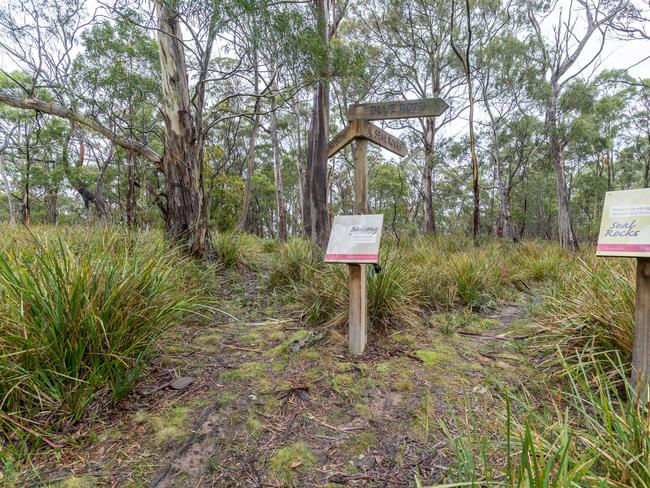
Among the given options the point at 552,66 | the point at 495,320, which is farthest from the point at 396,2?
the point at 495,320

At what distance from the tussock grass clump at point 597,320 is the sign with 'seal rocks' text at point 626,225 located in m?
0.64

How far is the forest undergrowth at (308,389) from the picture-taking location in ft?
4.24

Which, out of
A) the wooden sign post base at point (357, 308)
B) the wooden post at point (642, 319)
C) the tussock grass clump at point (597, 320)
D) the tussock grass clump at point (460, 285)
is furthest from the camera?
the tussock grass clump at point (460, 285)

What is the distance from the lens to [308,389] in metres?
2.08

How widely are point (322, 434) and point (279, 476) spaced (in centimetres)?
34

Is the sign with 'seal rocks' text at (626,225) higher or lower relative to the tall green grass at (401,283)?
higher

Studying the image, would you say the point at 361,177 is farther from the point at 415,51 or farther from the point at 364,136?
the point at 415,51

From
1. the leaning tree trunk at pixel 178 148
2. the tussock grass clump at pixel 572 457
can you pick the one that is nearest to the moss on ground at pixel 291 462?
the tussock grass clump at pixel 572 457

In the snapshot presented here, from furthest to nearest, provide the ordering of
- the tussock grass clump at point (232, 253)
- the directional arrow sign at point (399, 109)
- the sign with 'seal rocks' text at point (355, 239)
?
1. the tussock grass clump at point (232, 253)
2. the directional arrow sign at point (399, 109)
3. the sign with 'seal rocks' text at point (355, 239)

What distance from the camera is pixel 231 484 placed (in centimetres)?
134

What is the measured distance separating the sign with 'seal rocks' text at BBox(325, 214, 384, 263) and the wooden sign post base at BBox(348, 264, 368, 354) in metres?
0.14

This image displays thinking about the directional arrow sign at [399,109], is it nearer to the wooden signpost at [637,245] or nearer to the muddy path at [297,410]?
the wooden signpost at [637,245]

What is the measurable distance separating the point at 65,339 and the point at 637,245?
3.03 m

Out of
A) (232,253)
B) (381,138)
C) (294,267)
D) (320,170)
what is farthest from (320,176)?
(381,138)
